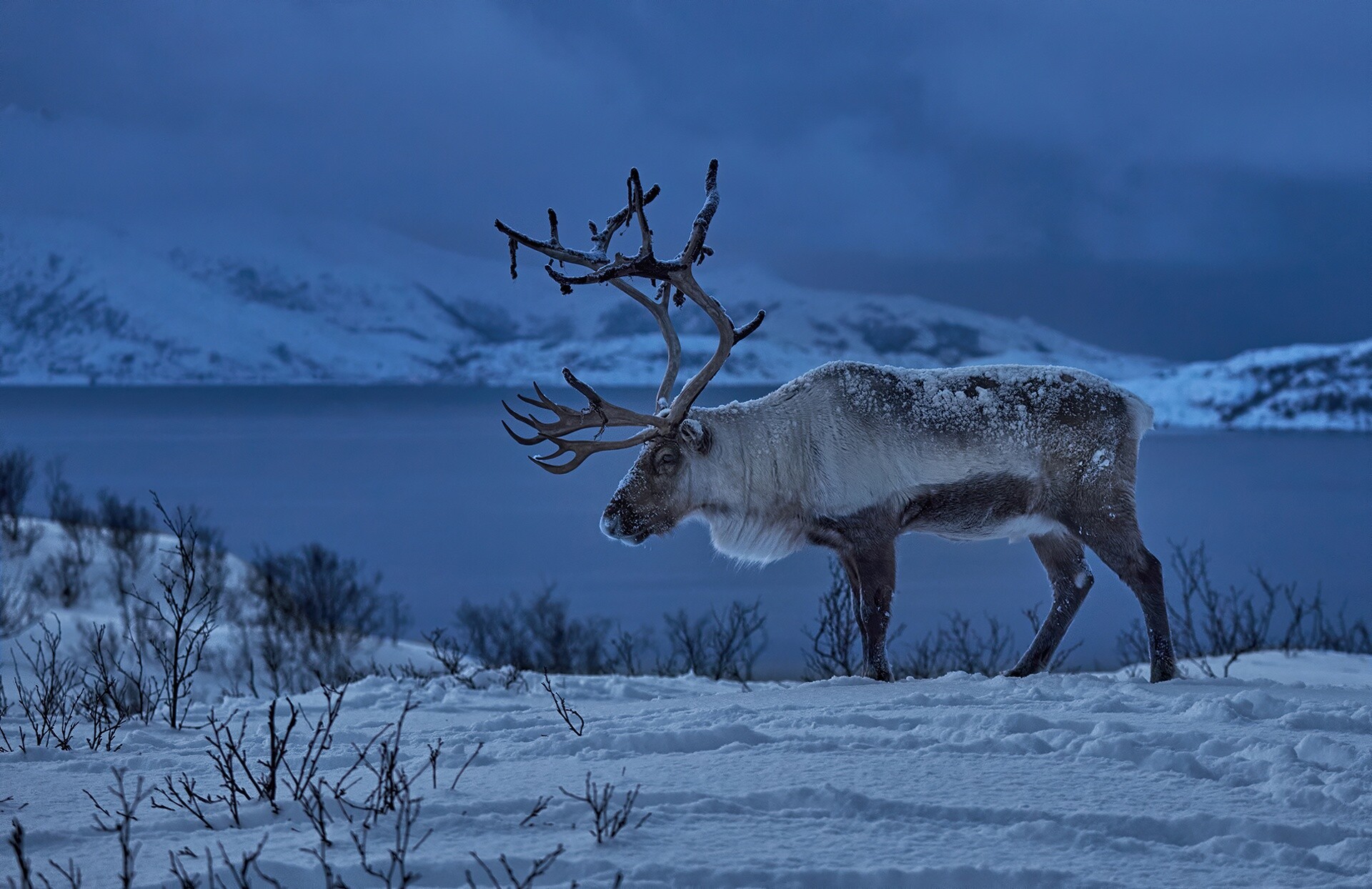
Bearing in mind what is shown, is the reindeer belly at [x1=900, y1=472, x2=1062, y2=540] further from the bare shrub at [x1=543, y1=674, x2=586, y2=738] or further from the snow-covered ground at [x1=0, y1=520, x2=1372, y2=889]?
the bare shrub at [x1=543, y1=674, x2=586, y2=738]

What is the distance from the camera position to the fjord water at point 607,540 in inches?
1471

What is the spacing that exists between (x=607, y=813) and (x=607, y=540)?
51.4 metres

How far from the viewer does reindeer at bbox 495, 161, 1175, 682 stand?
6965mm

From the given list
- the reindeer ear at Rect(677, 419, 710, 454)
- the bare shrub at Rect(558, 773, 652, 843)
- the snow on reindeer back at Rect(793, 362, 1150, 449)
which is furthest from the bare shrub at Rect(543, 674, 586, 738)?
the snow on reindeer back at Rect(793, 362, 1150, 449)

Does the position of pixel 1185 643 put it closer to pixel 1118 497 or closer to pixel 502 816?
pixel 1118 497

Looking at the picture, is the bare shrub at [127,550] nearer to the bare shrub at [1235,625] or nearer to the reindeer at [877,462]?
the reindeer at [877,462]

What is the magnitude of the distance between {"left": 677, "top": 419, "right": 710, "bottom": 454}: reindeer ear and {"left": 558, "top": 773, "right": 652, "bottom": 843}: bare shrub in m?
3.77

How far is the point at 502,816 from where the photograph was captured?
11.5 feet

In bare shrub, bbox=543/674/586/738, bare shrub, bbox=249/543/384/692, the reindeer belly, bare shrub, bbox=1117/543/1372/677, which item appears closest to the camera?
bare shrub, bbox=543/674/586/738

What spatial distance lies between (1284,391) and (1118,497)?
4704 inches

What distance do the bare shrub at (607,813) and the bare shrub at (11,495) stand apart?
24.4 m

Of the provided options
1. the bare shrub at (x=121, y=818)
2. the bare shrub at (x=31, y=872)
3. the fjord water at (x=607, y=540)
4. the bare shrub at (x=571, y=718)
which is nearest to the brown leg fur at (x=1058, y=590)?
the fjord water at (x=607, y=540)

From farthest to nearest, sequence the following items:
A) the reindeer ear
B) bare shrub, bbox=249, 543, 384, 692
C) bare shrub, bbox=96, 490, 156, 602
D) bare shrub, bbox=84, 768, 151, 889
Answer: bare shrub, bbox=96, 490, 156, 602
bare shrub, bbox=249, 543, 384, 692
the reindeer ear
bare shrub, bbox=84, 768, 151, 889

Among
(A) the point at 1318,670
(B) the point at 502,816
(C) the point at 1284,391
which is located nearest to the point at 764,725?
(B) the point at 502,816
